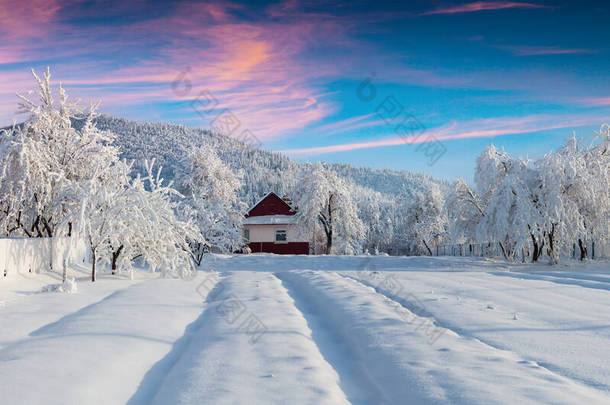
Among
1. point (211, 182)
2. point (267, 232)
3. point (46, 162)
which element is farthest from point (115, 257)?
point (267, 232)

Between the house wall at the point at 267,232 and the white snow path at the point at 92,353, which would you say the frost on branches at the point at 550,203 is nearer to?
the white snow path at the point at 92,353

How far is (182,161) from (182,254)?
2190cm

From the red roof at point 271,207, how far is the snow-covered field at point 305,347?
3218 centimetres

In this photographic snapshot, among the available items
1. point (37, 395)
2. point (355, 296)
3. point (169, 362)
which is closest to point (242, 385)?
point (169, 362)

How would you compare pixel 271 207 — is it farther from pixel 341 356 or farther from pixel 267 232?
pixel 341 356

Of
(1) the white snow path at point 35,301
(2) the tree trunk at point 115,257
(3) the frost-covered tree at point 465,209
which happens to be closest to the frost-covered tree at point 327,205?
(3) the frost-covered tree at point 465,209

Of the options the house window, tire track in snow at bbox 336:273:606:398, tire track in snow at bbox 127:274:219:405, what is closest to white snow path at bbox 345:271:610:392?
tire track in snow at bbox 336:273:606:398

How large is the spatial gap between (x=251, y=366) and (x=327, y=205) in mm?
32739

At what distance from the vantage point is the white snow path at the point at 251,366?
503 centimetres

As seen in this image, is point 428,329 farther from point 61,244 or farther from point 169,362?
point 61,244

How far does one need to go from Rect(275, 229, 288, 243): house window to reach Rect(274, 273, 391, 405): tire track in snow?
1238 inches

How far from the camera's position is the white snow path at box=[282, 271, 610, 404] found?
491 centimetres

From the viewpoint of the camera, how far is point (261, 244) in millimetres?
43156

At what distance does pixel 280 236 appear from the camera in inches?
1705
